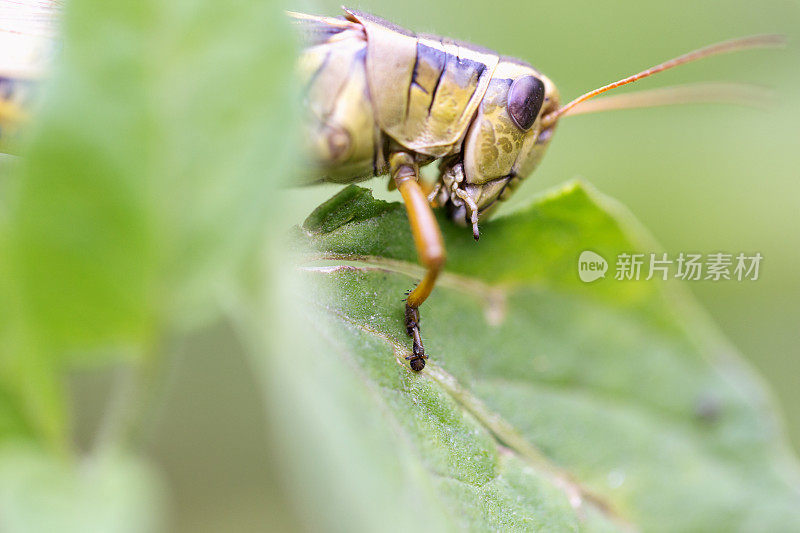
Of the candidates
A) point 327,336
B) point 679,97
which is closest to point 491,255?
point 679,97

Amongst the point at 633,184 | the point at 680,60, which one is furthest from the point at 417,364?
the point at 633,184

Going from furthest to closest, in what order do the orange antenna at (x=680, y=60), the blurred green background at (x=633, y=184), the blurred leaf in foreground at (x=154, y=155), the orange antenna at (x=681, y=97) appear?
the blurred green background at (x=633, y=184) → the orange antenna at (x=681, y=97) → the orange antenna at (x=680, y=60) → the blurred leaf in foreground at (x=154, y=155)

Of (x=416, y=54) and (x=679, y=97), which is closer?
(x=416, y=54)

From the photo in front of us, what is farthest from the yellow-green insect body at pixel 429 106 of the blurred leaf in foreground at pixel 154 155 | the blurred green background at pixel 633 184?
the blurred green background at pixel 633 184

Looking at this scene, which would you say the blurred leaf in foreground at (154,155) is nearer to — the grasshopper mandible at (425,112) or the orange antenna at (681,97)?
the grasshopper mandible at (425,112)

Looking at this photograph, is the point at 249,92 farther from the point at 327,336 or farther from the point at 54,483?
the point at 54,483

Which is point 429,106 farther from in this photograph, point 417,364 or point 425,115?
point 417,364
